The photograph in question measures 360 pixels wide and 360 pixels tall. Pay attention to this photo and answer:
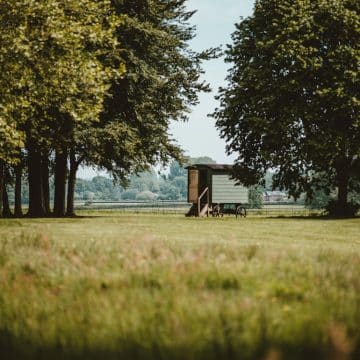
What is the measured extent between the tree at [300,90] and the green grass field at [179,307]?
88.3 feet

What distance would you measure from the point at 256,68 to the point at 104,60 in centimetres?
1059

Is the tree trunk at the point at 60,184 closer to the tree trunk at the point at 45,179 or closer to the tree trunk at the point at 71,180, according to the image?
the tree trunk at the point at 45,179

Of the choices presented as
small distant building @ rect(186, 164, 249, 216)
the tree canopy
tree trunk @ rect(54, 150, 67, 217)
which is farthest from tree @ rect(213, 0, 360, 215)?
tree trunk @ rect(54, 150, 67, 217)

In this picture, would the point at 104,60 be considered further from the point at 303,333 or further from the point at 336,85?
the point at 303,333

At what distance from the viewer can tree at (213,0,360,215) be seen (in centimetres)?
3288

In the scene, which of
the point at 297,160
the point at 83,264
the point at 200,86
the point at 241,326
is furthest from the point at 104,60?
the point at 241,326

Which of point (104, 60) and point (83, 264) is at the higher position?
point (104, 60)

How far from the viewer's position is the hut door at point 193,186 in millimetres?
42875

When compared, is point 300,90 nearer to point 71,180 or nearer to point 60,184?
point 60,184

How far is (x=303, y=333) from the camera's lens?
4.09m

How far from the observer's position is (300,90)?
115 feet

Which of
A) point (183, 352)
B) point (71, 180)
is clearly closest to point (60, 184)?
point (71, 180)

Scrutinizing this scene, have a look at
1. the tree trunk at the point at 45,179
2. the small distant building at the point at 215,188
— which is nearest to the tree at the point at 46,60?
the tree trunk at the point at 45,179

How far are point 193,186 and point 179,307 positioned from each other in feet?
126
